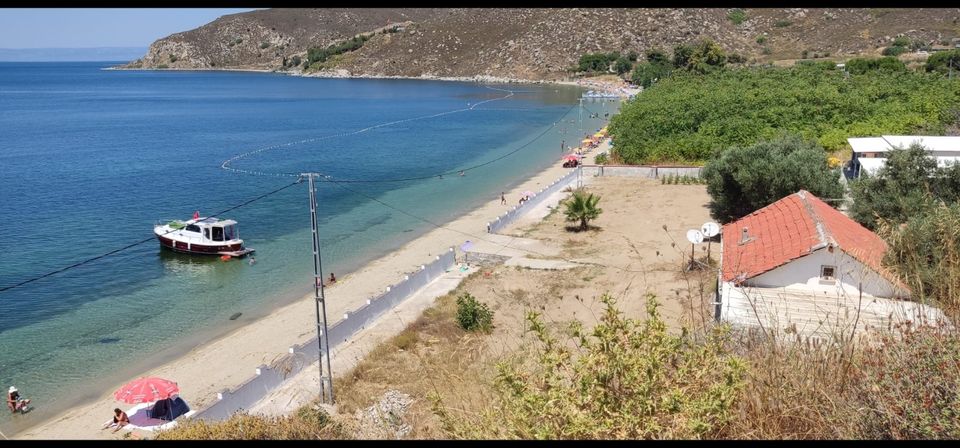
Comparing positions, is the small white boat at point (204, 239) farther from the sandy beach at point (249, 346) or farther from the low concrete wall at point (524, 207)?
the low concrete wall at point (524, 207)

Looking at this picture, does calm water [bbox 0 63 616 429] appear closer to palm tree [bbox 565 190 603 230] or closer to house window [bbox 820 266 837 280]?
palm tree [bbox 565 190 603 230]

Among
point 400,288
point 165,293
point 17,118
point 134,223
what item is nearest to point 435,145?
point 134,223

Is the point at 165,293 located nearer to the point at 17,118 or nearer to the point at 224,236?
the point at 224,236

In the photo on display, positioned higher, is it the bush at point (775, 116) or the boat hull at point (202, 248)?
the bush at point (775, 116)

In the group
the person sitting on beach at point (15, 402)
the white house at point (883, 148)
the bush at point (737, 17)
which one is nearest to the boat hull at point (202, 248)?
the person sitting on beach at point (15, 402)

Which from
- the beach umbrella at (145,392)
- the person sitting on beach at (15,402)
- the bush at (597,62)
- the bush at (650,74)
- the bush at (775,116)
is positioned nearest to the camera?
the beach umbrella at (145,392)

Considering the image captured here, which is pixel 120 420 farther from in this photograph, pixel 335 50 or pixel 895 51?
pixel 335 50

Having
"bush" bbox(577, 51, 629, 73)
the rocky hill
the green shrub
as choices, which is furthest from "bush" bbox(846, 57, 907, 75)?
"bush" bbox(577, 51, 629, 73)
